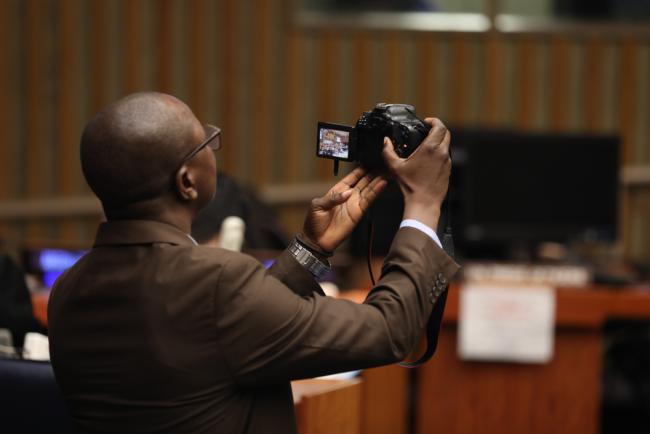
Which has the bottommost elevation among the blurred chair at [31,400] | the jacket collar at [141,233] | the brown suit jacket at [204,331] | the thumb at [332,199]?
the blurred chair at [31,400]

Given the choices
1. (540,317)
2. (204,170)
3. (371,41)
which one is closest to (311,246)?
(204,170)

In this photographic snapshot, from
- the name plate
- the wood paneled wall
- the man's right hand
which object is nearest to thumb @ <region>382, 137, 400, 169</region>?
the man's right hand

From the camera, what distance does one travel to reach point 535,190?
4297mm

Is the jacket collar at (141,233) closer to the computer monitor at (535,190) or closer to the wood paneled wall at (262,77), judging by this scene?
the computer monitor at (535,190)

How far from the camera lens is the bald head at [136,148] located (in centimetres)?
137

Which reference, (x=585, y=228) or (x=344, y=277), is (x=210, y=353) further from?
(x=585, y=228)

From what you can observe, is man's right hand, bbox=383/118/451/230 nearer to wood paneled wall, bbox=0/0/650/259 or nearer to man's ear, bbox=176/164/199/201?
man's ear, bbox=176/164/199/201

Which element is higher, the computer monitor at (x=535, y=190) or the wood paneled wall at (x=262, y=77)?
the wood paneled wall at (x=262, y=77)

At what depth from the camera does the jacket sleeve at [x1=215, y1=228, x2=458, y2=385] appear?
1.31 metres

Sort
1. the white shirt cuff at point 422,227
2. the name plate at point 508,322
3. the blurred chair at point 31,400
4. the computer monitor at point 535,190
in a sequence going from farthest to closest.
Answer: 1. the computer monitor at point 535,190
2. the name plate at point 508,322
3. the blurred chair at point 31,400
4. the white shirt cuff at point 422,227

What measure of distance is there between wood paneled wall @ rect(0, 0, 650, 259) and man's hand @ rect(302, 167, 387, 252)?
476cm

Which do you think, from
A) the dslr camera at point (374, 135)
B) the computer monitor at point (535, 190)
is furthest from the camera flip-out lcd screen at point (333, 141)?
the computer monitor at point (535, 190)

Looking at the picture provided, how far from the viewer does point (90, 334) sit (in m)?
1.39

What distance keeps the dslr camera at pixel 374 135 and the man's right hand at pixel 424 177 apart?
3cm
